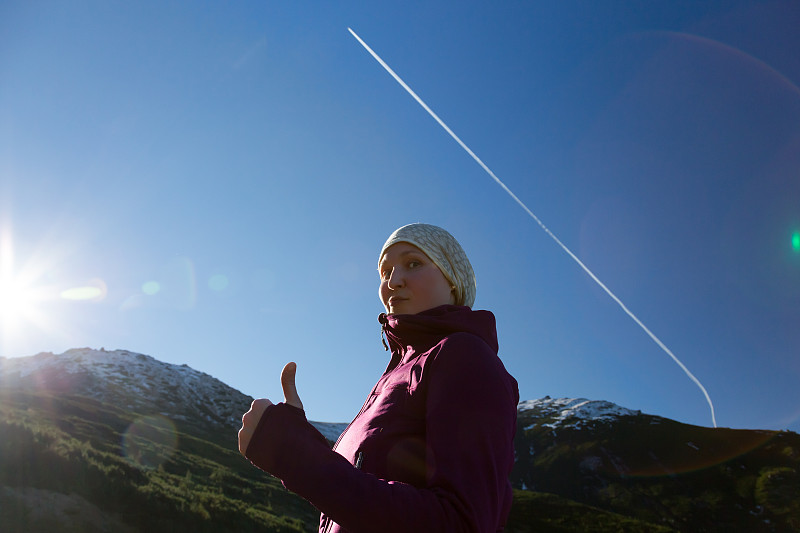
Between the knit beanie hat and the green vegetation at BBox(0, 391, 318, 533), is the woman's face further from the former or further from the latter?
the green vegetation at BBox(0, 391, 318, 533)

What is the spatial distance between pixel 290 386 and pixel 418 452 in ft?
1.97

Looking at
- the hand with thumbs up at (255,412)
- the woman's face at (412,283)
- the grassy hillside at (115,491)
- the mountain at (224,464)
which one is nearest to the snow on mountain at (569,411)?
the mountain at (224,464)

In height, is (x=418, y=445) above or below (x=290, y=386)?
below

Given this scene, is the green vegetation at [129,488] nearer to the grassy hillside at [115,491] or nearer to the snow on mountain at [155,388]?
the grassy hillside at [115,491]

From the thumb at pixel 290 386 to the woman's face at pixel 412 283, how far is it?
88 cm

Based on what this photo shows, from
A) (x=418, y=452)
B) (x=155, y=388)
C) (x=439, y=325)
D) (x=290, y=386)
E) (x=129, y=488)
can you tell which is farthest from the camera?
(x=155, y=388)

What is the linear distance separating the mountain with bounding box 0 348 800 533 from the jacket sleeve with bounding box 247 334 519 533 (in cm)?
1761

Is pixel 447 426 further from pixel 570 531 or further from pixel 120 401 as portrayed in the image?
pixel 120 401

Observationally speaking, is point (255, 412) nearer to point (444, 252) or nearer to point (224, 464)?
point (444, 252)

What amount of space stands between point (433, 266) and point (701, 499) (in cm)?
8086

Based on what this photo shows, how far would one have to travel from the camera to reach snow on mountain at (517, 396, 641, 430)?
10438cm

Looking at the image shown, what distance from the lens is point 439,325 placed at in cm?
248

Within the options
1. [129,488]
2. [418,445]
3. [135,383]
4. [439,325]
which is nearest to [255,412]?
[418,445]

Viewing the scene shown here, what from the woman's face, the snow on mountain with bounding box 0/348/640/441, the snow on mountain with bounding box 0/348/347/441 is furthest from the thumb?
the snow on mountain with bounding box 0/348/640/441
